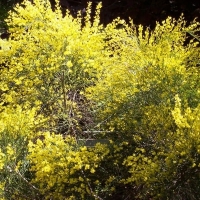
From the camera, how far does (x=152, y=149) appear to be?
A: 13.5 ft

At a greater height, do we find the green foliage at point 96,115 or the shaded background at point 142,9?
the shaded background at point 142,9

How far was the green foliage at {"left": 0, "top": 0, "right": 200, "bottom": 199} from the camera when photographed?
12.3ft

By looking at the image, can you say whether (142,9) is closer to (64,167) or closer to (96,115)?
(96,115)

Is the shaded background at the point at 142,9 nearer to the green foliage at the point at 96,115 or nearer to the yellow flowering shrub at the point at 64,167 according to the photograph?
the green foliage at the point at 96,115

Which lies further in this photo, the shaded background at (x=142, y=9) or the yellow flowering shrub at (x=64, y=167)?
the shaded background at (x=142, y=9)

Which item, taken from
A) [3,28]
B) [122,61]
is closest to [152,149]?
[122,61]

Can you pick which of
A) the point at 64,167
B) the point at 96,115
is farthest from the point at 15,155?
the point at 96,115

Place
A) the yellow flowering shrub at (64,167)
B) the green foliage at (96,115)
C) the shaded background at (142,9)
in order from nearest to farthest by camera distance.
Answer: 1. the green foliage at (96,115)
2. the yellow flowering shrub at (64,167)
3. the shaded background at (142,9)

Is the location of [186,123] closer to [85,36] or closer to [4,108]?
[85,36]

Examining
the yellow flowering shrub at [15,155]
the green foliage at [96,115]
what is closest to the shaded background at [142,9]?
the green foliage at [96,115]

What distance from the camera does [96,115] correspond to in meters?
4.91

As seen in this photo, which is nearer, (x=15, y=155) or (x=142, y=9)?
(x=15, y=155)

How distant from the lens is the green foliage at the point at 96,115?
375 centimetres

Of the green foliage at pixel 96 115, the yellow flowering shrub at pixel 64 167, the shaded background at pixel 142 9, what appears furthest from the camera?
the shaded background at pixel 142 9
